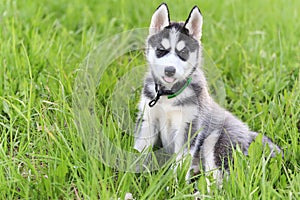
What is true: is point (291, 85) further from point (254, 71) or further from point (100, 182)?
point (100, 182)

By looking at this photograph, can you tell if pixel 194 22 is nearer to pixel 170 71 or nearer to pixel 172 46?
pixel 172 46

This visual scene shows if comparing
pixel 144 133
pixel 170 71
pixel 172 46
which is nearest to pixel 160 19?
pixel 172 46

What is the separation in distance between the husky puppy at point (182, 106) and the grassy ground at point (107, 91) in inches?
10.0

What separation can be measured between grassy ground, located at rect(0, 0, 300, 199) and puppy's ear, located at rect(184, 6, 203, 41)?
0.90 m

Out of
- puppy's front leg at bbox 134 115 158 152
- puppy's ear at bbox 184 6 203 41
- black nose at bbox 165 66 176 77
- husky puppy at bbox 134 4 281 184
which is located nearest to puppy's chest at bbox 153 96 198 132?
husky puppy at bbox 134 4 281 184

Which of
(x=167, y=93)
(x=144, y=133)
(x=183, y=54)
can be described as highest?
(x=183, y=54)

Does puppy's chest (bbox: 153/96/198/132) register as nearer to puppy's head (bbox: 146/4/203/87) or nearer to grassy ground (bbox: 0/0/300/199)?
puppy's head (bbox: 146/4/203/87)

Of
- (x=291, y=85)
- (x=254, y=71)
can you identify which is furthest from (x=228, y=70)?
(x=291, y=85)

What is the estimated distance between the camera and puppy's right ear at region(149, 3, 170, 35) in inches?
162

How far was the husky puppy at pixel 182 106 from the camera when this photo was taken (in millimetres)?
4145

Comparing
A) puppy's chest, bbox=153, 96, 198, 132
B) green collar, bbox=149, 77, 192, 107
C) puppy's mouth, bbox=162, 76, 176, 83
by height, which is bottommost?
puppy's chest, bbox=153, 96, 198, 132

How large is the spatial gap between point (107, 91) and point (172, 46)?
1.25m

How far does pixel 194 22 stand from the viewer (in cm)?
419

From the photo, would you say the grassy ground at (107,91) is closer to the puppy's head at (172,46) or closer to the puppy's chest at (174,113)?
the puppy's chest at (174,113)
